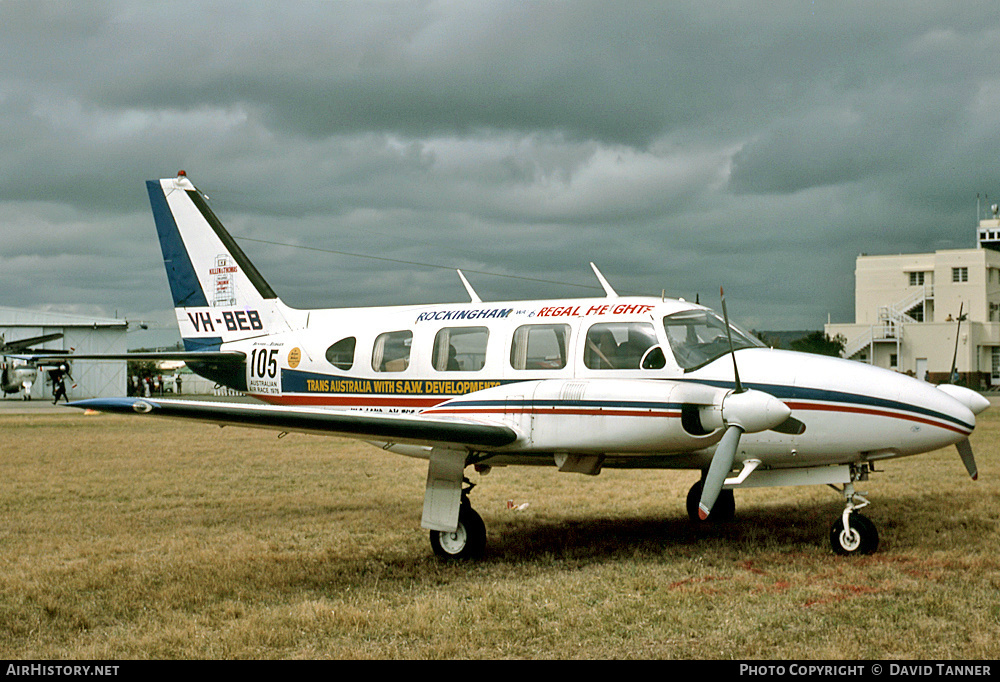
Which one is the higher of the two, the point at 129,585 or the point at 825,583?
the point at 825,583

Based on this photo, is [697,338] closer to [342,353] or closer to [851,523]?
[851,523]

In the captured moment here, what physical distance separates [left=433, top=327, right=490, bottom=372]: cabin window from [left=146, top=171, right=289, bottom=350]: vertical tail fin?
3.33 m

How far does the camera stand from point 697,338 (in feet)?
29.1

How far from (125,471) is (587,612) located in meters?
12.8

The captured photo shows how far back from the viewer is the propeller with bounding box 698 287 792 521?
752 cm

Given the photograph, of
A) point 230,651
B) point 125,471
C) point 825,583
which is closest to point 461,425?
point 230,651

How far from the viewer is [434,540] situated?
8898 mm

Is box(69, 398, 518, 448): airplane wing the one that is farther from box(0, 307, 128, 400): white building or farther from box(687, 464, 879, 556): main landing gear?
box(0, 307, 128, 400): white building

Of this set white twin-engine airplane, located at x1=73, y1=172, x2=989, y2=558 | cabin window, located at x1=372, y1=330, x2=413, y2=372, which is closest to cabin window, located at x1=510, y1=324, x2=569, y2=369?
white twin-engine airplane, located at x1=73, y1=172, x2=989, y2=558

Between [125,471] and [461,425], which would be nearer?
[461,425]

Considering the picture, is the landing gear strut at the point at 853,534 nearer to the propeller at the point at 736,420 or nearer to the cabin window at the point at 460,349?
the propeller at the point at 736,420

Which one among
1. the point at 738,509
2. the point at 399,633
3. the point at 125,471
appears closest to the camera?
the point at 399,633

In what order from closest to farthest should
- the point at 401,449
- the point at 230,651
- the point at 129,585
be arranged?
1. the point at 230,651
2. the point at 129,585
3. the point at 401,449
